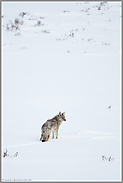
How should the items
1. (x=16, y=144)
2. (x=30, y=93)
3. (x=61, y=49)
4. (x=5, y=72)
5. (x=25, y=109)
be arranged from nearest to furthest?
(x=16, y=144) → (x=25, y=109) → (x=30, y=93) → (x=5, y=72) → (x=61, y=49)

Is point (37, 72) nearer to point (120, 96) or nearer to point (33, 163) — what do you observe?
point (120, 96)

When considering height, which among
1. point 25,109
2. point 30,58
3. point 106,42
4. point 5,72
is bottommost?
point 25,109

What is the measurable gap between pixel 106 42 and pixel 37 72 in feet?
23.4

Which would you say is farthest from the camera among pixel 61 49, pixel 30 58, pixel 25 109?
pixel 61 49

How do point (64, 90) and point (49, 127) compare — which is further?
point (64, 90)

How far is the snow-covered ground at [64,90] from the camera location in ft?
16.0

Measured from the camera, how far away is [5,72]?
14.8m

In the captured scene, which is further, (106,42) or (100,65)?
(106,42)

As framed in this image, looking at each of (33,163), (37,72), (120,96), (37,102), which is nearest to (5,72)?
(37,72)

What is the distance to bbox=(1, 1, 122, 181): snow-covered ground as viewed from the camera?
4.87 m

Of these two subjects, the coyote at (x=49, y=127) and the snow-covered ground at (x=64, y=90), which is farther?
the coyote at (x=49, y=127)

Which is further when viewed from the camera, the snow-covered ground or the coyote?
the coyote

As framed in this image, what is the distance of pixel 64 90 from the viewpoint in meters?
12.6

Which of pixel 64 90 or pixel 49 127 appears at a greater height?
pixel 64 90
